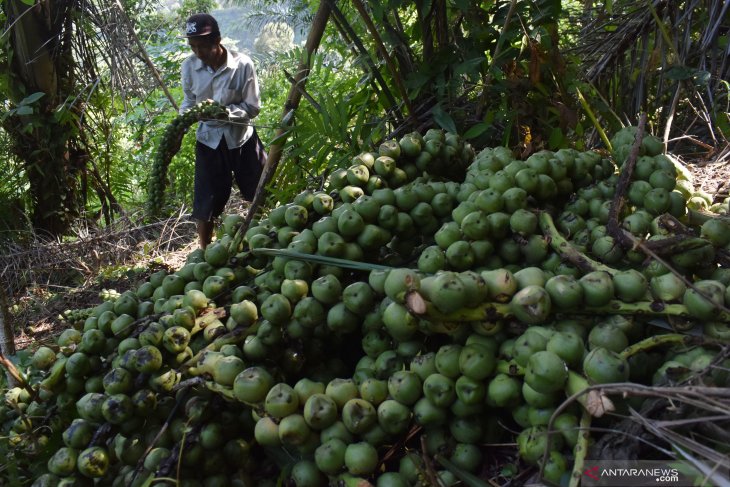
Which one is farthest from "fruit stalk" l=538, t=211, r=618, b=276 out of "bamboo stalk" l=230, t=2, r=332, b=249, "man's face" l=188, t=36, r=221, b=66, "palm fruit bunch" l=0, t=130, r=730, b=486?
"man's face" l=188, t=36, r=221, b=66

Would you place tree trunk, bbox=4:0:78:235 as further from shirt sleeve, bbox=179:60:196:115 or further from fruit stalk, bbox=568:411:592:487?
fruit stalk, bbox=568:411:592:487

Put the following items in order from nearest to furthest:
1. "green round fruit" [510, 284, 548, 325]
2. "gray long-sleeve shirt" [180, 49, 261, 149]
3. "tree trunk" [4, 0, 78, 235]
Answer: "green round fruit" [510, 284, 548, 325] < "gray long-sleeve shirt" [180, 49, 261, 149] < "tree trunk" [4, 0, 78, 235]

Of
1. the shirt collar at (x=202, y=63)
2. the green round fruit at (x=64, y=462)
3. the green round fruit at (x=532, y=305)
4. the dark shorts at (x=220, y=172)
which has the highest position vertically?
the shirt collar at (x=202, y=63)

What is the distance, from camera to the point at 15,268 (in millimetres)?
4402

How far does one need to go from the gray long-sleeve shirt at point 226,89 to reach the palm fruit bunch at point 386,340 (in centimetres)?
286

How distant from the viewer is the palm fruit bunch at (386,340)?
38.4 inches

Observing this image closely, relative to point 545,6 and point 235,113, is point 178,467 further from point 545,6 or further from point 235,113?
point 235,113

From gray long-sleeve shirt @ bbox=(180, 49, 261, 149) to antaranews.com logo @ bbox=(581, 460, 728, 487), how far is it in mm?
3850

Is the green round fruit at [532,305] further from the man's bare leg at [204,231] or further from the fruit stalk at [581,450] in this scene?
the man's bare leg at [204,231]

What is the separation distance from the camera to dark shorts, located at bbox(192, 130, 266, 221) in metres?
4.39

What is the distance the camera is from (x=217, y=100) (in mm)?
4312

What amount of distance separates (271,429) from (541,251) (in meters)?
0.64

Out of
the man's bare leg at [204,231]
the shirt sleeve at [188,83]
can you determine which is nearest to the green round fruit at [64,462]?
the man's bare leg at [204,231]

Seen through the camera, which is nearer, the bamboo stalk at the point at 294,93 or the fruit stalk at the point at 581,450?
the fruit stalk at the point at 581,450
